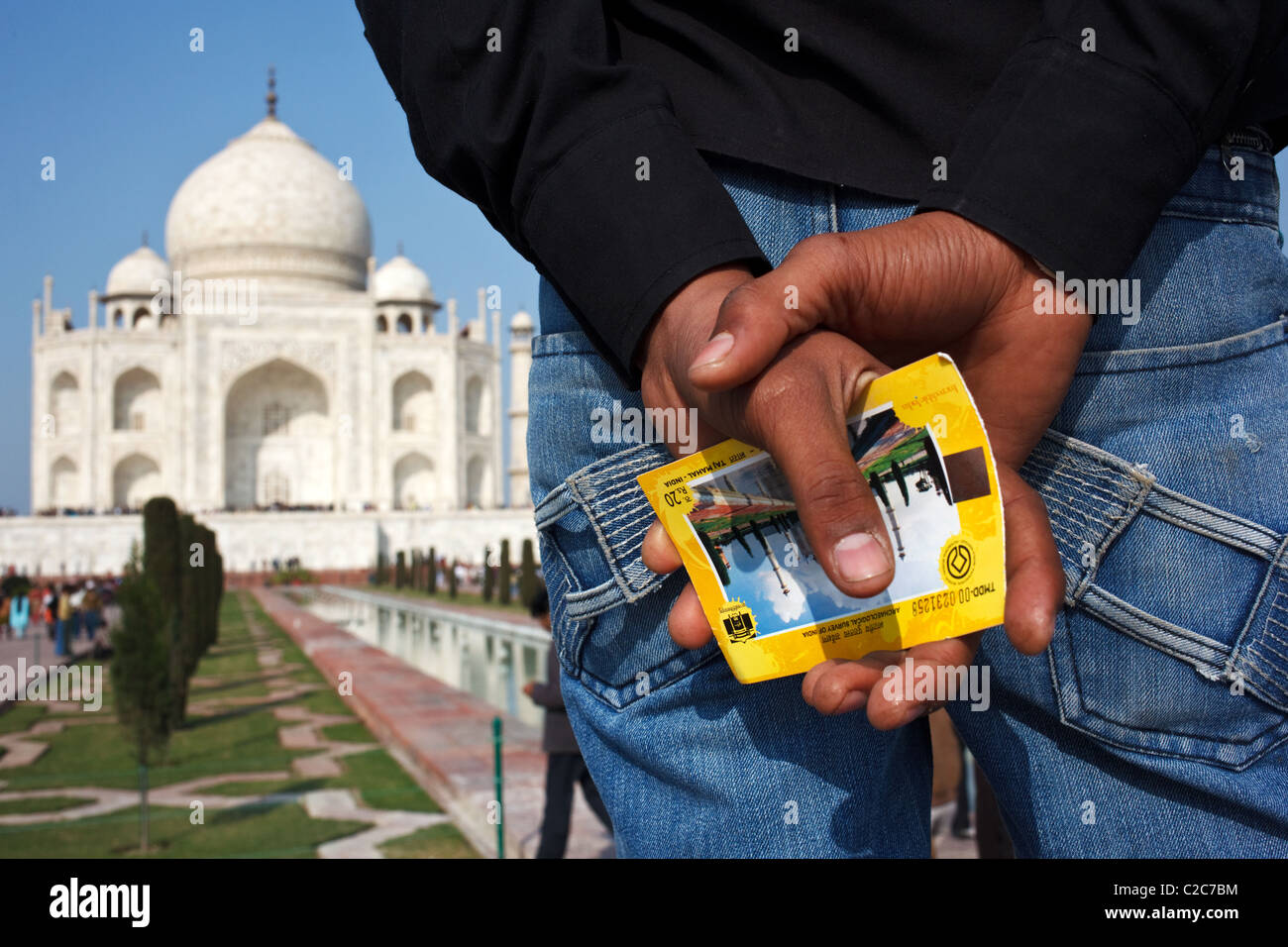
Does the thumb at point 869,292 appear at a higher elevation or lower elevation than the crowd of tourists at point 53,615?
higher

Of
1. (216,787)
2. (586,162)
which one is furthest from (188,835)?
(586,162)

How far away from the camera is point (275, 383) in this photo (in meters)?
23.0

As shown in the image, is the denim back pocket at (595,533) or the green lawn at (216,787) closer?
the denim back pocket at (595,533)

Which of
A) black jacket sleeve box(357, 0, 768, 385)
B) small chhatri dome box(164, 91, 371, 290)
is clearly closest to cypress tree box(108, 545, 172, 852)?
black jacket sleeve box(357, 0, 768, 385)

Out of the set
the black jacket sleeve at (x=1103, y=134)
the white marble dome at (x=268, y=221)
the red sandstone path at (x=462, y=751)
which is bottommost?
the red sandstone path at (x=462, y=751)

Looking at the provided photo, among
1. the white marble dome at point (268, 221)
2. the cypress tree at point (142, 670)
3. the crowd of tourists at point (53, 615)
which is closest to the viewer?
the cypress tree at point (142, 670)

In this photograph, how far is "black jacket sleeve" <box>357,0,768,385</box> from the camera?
569mm

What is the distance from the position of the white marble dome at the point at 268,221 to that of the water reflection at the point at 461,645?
1199cm

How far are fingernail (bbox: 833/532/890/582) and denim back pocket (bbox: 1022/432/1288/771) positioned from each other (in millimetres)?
189

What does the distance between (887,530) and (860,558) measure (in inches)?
1.6

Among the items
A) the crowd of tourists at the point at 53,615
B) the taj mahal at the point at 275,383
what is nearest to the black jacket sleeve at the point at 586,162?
the crowd of tourists at the point at 53,615

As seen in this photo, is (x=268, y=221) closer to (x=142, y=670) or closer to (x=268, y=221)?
(x=268, y=221)

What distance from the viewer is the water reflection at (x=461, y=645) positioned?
6.36 meters

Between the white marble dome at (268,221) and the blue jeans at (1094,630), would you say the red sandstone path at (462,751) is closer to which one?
the blue jeans at (1094,630)
